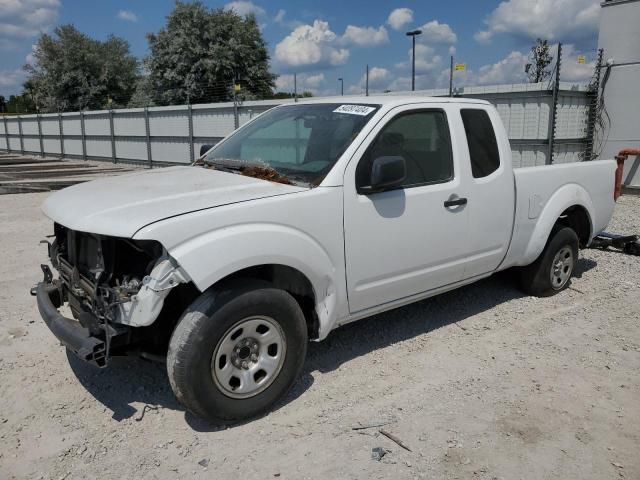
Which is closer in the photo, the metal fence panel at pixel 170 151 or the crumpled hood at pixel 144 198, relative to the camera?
the crumpled hood at pixel 144 198

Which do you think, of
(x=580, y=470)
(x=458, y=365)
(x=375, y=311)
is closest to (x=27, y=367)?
(x=375, y=311)

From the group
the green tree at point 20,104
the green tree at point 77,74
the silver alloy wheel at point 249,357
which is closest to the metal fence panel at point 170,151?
the silver alloy wheel at point 249,357

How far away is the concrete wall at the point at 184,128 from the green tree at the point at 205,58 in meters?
10.1

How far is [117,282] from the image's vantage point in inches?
123

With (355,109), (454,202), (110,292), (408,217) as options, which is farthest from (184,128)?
(110,292)

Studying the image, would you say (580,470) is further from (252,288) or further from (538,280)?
(538,280)

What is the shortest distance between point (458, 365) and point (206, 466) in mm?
2020

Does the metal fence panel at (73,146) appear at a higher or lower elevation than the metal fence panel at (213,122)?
lower

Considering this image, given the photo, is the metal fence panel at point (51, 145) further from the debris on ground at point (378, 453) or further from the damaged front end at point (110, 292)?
the debris on ground at point (378, 453)

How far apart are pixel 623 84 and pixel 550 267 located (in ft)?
29.3

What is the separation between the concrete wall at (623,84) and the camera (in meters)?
12.1

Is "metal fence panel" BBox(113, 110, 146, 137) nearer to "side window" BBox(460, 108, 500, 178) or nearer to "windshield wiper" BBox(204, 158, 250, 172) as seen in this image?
"windshield wiper" BBox(204, 158, 250, 172)

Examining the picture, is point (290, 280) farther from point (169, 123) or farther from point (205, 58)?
point (205, 58)

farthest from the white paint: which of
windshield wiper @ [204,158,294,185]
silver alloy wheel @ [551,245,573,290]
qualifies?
silver alloy wheel @ [551,245,573,290]
